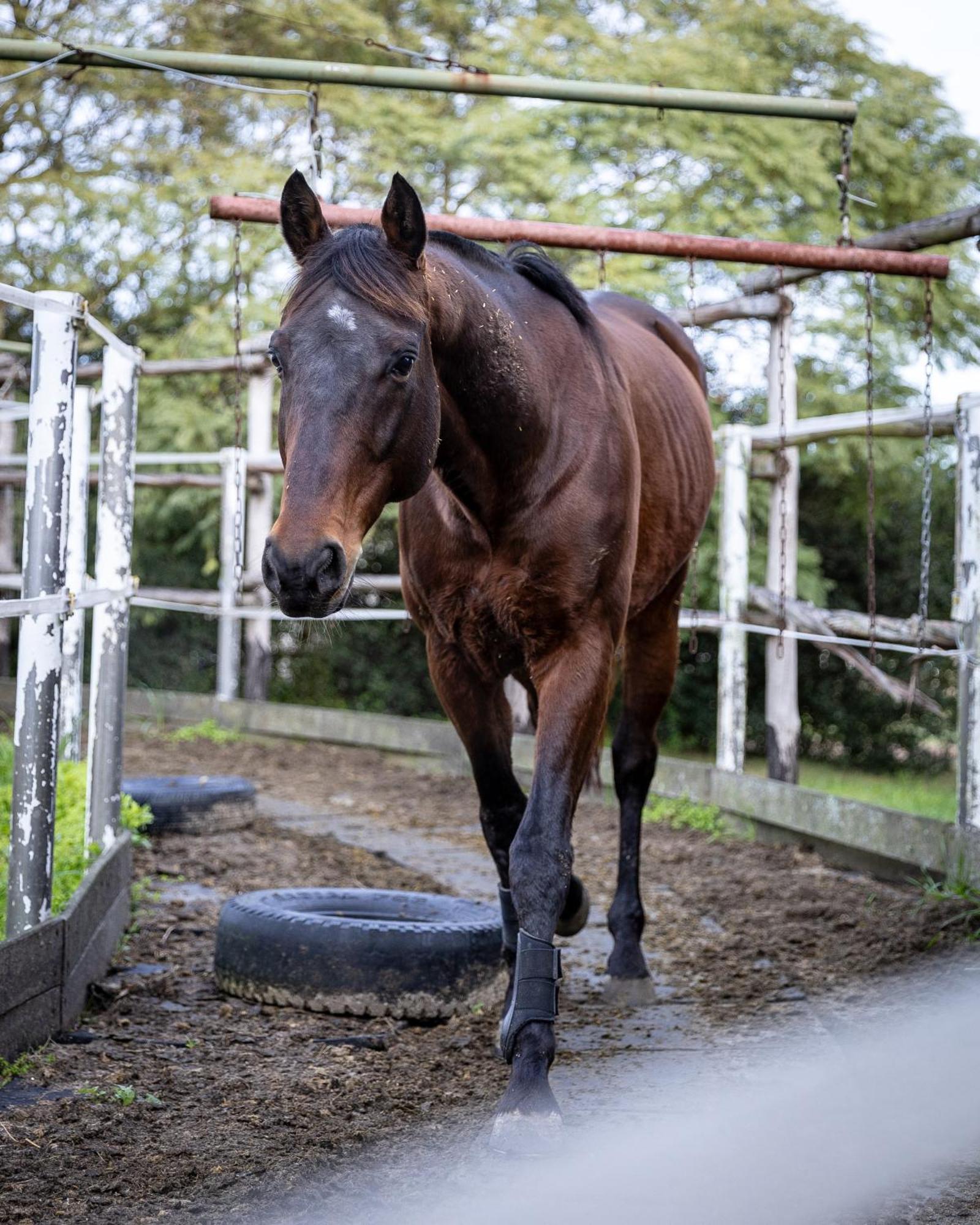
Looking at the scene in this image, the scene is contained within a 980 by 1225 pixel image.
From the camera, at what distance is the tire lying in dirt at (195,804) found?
5.69m

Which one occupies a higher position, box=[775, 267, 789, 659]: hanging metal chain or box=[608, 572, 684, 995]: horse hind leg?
box=[775, 267, 789, 659]: hanging metal chain

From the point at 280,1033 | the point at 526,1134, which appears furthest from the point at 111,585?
the point at 526,1134

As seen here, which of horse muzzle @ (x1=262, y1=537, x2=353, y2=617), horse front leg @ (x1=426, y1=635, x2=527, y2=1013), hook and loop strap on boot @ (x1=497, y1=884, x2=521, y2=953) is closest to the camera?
horse muzzle @ (x1=262, y1=537, x2=353, y2=617)

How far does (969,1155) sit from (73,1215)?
156cm

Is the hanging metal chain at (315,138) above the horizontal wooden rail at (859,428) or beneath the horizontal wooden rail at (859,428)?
above

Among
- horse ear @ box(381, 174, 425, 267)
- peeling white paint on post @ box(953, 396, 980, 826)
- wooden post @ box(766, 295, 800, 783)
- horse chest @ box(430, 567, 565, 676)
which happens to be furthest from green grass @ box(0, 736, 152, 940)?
wooden post @ box(766, 295, 800, 783)

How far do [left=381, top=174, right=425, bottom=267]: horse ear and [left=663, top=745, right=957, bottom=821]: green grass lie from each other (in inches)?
120

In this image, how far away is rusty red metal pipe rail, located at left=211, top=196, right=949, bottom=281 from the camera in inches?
178

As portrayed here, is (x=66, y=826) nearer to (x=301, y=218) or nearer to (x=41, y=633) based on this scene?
Result: (x=41, y=633)

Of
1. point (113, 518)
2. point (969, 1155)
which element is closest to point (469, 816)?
point (113, 518)

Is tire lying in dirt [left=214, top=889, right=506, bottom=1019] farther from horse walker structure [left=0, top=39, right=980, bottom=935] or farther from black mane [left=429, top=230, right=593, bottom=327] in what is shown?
black mane [left=429, top=230, right=593, bottom=327]

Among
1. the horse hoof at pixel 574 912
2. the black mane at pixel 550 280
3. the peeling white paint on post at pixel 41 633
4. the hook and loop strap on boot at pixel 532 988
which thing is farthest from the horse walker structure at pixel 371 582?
the horse hoof at pixel 574 912

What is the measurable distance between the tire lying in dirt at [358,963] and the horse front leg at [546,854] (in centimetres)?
45

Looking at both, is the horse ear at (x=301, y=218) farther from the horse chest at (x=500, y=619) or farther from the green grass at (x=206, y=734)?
the green grass at (x=206, y=734)
